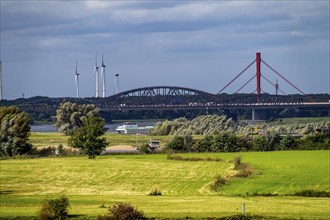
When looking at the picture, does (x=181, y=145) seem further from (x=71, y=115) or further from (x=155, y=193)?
(x=71, y=115)

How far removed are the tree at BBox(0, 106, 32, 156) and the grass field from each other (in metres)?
8.34

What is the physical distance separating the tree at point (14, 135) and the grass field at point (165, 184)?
27.4ft

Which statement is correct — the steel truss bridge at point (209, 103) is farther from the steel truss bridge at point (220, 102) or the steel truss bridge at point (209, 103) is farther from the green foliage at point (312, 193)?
the green foliage at point (312, 193)

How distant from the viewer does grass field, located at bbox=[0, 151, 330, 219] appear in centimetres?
3406

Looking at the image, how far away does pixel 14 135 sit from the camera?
8462 cm

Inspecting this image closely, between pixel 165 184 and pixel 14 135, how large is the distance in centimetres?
3660

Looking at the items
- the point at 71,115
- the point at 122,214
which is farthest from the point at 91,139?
the point at 71,115

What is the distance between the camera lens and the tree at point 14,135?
8350cm

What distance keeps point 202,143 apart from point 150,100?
367 feet

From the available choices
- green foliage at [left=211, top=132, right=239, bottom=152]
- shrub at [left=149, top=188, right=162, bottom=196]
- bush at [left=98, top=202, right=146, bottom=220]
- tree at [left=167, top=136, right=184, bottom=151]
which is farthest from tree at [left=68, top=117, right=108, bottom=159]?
bush at [left=98, top=202, right=146, bottom=220]

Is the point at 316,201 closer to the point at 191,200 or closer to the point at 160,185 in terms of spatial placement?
the point at 191,200

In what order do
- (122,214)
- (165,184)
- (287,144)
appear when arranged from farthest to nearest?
(287,144)
(165,184)
(122,214)

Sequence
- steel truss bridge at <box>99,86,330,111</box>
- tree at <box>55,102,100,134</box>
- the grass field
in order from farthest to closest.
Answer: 1. steel truss bridge at <box>99,86,330,111</box>
2. tree at <box>55,102,100,134</box>
3. the grass field

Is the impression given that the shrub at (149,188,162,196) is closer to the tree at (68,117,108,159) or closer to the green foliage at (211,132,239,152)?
the tree at (68,117,108,159)
